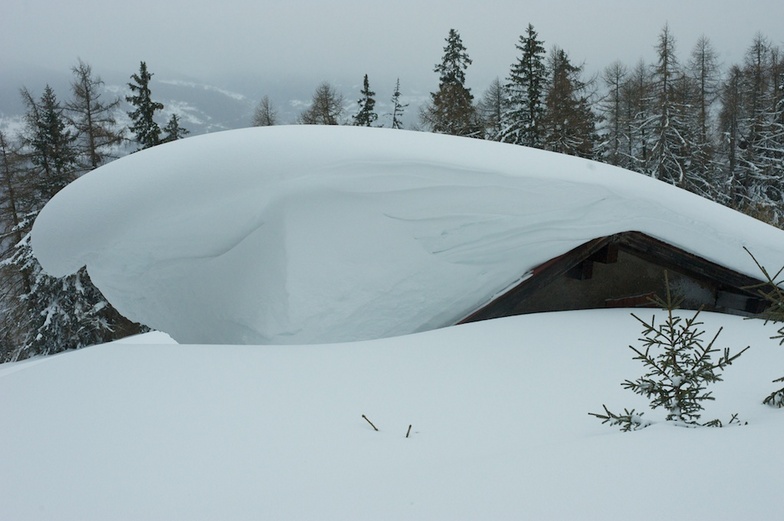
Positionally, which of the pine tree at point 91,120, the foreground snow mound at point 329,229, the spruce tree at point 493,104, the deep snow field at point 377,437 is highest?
the spruce tree at point 493,104

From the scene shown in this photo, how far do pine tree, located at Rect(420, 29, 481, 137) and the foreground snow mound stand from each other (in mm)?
21337

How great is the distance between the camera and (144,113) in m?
22.0

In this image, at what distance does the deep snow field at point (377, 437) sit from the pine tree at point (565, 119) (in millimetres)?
23098

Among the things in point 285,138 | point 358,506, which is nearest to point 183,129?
point 285,138

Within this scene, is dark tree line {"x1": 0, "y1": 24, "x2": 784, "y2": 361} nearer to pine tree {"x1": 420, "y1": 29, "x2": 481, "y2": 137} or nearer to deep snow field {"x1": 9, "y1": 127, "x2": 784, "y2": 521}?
pine tree {"x1": 420, "y1": 29, "x2": 481, "y2": 137}

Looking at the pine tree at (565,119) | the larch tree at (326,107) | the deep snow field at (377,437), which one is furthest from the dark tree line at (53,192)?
the pine tree at (565,119)

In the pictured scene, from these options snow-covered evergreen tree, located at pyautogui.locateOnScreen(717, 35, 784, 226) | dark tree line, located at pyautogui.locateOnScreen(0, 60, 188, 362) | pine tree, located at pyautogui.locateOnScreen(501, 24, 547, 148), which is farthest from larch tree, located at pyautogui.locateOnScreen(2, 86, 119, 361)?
snow-covered evergreen tree, located at pyautogui.locateOnScreen(717, 35, 784, 226)

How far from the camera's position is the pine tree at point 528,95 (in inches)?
1030

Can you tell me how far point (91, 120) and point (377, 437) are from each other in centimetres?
2326

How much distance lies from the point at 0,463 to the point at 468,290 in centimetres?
335

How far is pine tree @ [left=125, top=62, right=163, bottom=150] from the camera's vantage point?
21.8 meters

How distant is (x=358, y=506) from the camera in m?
1.49

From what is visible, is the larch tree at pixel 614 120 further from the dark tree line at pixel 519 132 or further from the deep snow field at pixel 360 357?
the deep snow field at pixel 360 357

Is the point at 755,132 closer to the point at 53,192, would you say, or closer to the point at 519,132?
the point at 519,132
